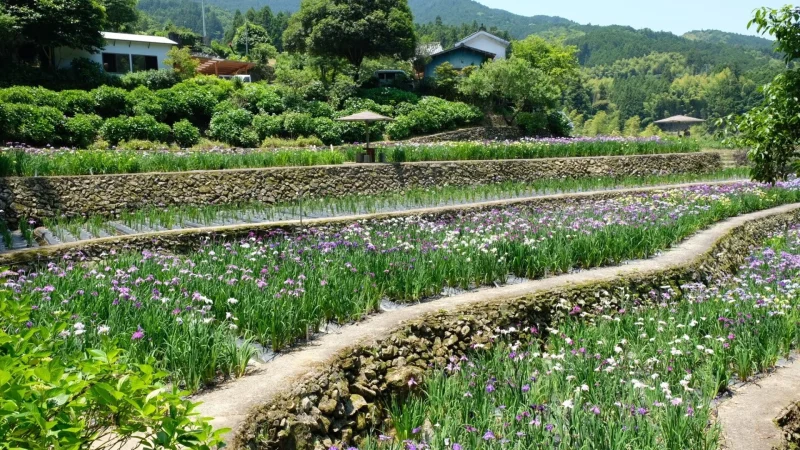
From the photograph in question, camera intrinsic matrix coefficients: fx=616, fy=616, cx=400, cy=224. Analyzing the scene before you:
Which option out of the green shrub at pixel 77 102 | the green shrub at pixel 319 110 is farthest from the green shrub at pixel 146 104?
the green shrub at pixel 319 110

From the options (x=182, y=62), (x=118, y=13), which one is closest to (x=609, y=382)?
(x=182, y=62)

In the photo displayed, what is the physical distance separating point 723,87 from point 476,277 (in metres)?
104

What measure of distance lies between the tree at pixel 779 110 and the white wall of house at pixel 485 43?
161ft

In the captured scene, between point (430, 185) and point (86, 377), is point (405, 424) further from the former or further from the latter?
point (430, 185)

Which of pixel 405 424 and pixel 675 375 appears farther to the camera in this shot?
pixel 675 375

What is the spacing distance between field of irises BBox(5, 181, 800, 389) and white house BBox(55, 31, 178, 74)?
31.2m

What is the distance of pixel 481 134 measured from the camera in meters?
32.2

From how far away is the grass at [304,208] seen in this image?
10250 mm

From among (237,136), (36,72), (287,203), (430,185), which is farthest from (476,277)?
(36,72)

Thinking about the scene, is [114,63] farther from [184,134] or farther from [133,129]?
[184,134]

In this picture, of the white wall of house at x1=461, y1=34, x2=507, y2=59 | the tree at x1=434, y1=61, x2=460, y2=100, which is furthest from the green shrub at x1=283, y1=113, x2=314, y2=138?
the white wall of house at x1=461, y1=34, x2=507, y2=59

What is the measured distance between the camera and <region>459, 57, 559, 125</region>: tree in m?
32.1

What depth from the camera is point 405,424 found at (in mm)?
4301

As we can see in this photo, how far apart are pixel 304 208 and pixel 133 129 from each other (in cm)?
1353
